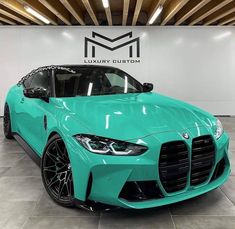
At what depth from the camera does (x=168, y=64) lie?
7309 mm

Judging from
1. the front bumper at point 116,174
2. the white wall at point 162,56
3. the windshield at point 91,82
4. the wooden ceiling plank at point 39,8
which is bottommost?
the front bumper at point 116,174

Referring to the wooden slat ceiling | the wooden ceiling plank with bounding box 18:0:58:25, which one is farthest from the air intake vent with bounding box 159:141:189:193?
the wooden ceiling plank with bounding box 18:0:58:25

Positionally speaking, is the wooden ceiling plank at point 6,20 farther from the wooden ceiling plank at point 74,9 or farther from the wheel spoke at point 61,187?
the wheel spoke at point 61,187

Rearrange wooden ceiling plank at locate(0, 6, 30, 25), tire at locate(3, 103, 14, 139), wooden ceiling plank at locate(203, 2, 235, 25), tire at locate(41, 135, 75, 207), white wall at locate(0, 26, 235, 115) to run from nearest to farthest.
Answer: tire at locate(41, 135, 75, 207), tire at locate(3, 103, 14, 139), wooden ceiling plank at locate(203, 2, 235, 25), wooden ceiling plank at locate(0, 6, 30, 25), white wall at locate(0, 26, 235, 115)

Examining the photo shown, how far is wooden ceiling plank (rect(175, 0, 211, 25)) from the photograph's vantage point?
501 cm

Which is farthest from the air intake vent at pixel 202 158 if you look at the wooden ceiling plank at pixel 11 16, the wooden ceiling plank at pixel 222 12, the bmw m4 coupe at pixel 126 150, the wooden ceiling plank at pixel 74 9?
the wooden ceiling plank at pixel 11 16

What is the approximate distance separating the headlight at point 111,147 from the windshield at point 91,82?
1.05 metres

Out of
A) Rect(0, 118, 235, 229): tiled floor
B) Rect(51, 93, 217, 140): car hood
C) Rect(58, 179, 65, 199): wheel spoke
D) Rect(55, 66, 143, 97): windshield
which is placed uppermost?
Rect(55, 66, 143, 97): windshield

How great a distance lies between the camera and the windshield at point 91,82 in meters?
2.94

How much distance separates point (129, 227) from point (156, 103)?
1.21 meters

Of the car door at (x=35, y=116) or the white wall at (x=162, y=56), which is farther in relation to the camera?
the white wall at (x=162, y=56)

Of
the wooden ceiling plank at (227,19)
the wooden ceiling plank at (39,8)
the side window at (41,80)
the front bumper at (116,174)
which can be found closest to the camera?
the front bumper at (116,174)

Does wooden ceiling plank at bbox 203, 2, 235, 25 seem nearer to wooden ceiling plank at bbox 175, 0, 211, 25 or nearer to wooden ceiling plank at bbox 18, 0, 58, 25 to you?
wooden ceiling plank at bbox 175, 0, 211, 25

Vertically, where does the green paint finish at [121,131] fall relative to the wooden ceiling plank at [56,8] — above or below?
below
